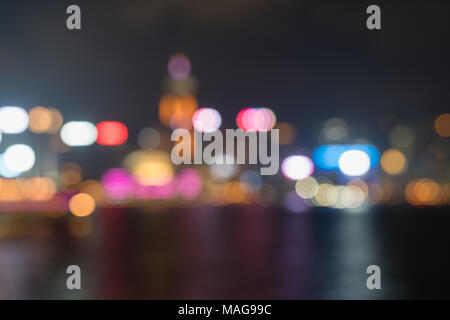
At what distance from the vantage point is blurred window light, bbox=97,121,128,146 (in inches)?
2749

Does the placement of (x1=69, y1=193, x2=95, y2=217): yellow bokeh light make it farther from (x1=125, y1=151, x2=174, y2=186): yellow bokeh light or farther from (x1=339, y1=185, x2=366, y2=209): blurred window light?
(x1=339, y1=185, x2=366, y2=209): blurred window light

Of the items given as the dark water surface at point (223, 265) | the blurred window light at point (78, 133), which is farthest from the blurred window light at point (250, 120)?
the dark water surface at point (223, 265)

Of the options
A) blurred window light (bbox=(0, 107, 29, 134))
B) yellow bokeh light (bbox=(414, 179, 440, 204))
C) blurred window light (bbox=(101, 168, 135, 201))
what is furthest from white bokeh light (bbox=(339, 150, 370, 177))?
blurred window light (bbox=(0, 107, 29, 134))

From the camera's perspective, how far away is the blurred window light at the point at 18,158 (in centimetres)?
3710

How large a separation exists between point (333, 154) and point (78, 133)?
116 ft

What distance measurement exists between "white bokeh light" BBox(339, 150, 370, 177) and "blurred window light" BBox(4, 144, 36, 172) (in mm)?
47265

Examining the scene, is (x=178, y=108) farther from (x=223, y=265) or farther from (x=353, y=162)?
(x=223, y=265)

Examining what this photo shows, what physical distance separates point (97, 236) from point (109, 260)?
4.80 m

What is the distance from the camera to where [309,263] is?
956 cm

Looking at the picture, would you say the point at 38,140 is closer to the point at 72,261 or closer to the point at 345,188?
the point at 72,261

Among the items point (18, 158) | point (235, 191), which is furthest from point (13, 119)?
point (235, 191)

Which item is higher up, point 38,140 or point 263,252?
point 38,140
